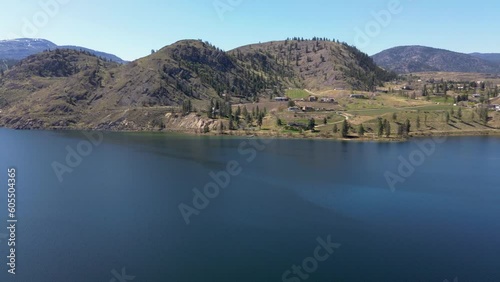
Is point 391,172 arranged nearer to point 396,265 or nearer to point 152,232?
point 396,265

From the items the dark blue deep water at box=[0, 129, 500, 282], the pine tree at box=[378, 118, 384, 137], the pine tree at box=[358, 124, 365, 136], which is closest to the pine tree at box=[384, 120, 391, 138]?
the pine tree at box=[378, 118, 384, 137]

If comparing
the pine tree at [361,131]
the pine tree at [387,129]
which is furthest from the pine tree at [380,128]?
the pine tree at [361,131]

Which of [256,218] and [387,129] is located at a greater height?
[387,129]

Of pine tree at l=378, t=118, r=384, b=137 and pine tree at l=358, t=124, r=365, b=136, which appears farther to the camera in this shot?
pine tree at l=358, t=124, r=365, b=136

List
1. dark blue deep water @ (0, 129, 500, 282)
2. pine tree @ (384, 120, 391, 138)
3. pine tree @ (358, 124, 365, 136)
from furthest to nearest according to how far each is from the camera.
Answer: pine tree @ (358, 124, 365, 136)
pine tree @ (384, 120, 391, 138)
dark blue deep water @ (0, 129, 500, 282)

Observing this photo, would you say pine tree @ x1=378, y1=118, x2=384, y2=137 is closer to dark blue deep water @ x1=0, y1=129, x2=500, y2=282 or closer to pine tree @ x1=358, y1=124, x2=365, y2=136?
pine tree @ x1=358, y1=124, x2=365, y2=136

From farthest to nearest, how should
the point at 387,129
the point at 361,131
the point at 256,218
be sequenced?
the point at 387,129 → the point at 361,131 → the point at 256,218

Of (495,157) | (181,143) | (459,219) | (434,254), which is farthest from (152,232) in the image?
(495,157)

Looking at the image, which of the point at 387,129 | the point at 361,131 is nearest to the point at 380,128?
the point at 387,129

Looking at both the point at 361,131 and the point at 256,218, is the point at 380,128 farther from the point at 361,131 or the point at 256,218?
the point at 256,218
